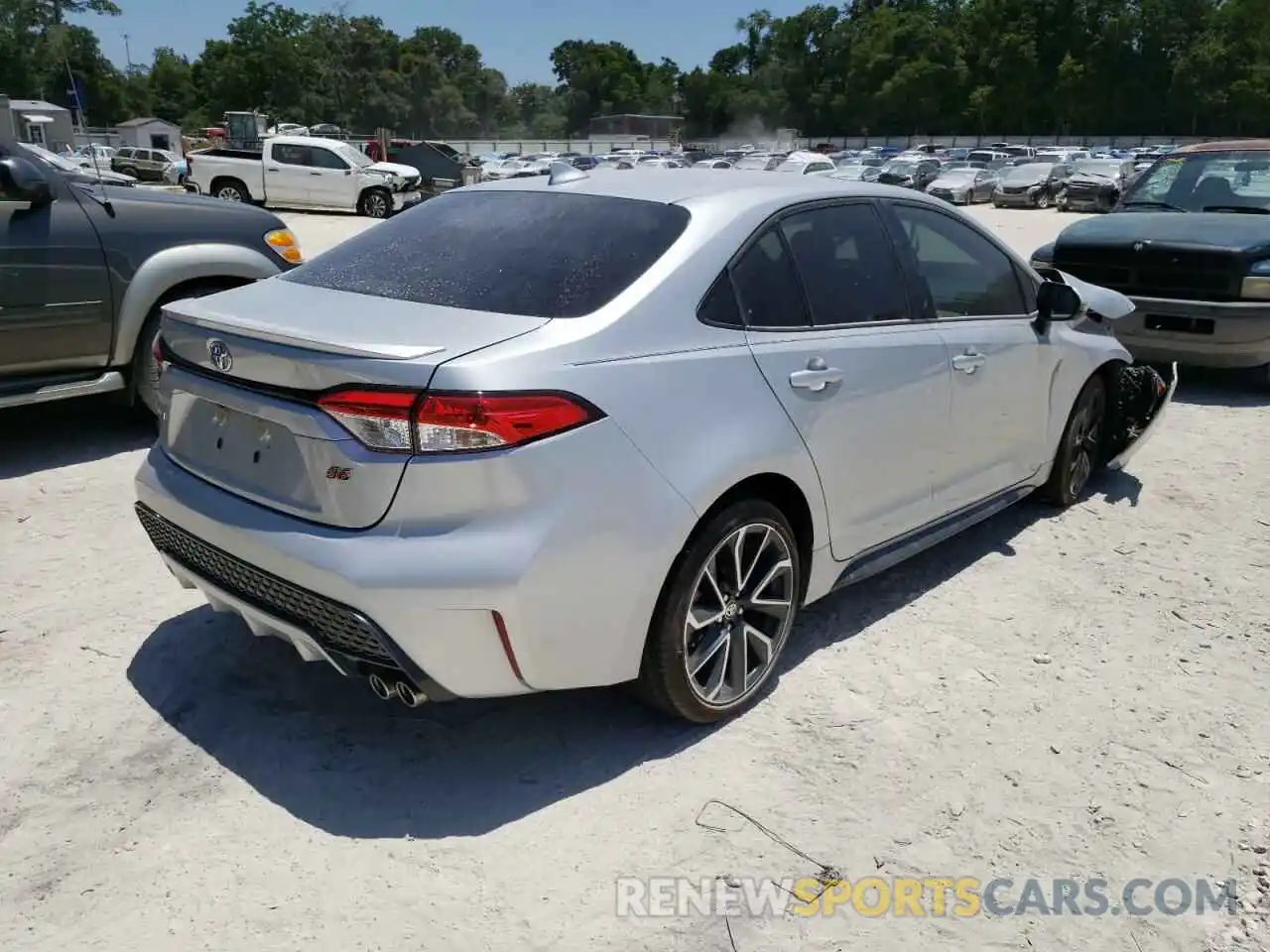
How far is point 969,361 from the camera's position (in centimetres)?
413

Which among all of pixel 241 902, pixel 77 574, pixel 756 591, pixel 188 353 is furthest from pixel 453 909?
pixel 77 574

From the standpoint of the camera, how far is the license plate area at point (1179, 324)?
293 inches

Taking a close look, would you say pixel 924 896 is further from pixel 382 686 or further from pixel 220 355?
pixel 220 355

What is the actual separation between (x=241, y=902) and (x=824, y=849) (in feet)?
4.83

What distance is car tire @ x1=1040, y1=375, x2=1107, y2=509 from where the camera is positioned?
16.7 ft

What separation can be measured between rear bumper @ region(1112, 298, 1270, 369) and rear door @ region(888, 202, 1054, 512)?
317cm

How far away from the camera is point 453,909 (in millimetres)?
2553

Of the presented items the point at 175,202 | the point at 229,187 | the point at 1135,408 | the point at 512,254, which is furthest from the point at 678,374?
the point at 229,187

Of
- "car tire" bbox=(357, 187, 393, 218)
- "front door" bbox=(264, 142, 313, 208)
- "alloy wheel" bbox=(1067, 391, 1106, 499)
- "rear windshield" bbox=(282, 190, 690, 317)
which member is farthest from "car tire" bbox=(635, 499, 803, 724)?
"front door" bbox=(264, 142, 313, 208)

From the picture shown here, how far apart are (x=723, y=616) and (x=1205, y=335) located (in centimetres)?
580

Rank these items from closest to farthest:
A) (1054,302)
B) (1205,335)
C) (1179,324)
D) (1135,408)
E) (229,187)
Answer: (1054,302) → (1135,408) → (1205,335) → (1179,324) → (229,187)

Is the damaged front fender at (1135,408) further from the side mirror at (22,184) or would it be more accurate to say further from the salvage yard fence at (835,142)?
the salvage yard fence at (835,142)

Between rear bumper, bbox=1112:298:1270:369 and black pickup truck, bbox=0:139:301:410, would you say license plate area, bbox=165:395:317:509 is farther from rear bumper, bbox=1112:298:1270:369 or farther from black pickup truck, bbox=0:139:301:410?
rear bumper, bbox=1112:298:1270:369

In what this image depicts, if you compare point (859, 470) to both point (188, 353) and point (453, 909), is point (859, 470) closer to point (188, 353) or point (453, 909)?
point (453, 909)
